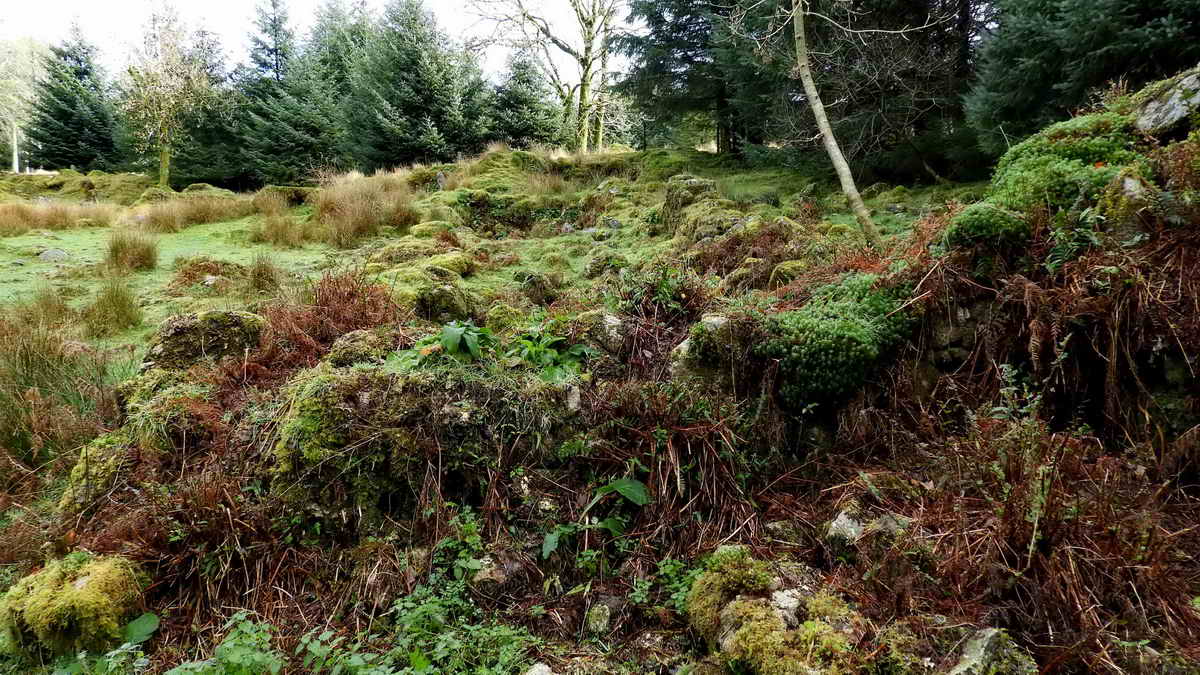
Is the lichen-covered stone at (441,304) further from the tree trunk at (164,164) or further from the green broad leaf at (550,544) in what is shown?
the tree trunk at (164,164)

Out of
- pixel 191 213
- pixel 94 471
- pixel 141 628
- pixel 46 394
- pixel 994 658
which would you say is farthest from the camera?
pixel 191 213

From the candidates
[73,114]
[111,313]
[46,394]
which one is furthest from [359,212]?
[73,114]

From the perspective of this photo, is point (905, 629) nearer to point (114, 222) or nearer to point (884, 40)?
point (884, 40)

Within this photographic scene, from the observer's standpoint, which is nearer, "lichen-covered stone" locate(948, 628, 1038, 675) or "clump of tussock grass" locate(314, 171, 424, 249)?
"lichen-covered stone" locate(948, 628, 1038, 675)

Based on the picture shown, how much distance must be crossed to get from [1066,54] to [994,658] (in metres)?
5.52

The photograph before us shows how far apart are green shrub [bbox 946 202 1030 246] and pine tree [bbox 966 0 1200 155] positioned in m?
1.86

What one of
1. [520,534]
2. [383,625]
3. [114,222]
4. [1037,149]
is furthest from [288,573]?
[114,222]

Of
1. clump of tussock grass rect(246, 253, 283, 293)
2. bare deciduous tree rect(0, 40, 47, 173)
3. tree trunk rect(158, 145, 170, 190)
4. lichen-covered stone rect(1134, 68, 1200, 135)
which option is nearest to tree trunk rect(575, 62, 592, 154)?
clump of tussock grass rect(246, 253, 283, 293)

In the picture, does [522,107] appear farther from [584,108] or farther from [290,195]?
[290,195]

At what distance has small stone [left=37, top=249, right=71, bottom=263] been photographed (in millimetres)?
6586

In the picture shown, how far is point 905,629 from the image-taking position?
5.18ft

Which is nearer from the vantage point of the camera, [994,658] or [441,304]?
[994,658]

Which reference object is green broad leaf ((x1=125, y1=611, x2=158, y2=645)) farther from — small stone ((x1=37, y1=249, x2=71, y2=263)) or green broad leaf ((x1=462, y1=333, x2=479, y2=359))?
small stone ((x1=37, y1=249, x2=71, y2=263))

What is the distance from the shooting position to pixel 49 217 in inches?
347
